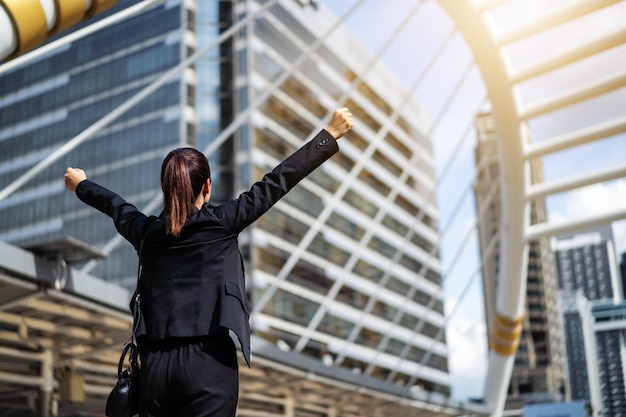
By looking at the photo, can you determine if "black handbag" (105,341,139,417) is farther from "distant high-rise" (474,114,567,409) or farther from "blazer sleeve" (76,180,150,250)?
"distant high-rise" (474,114,567,409)

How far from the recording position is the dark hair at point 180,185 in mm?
2227

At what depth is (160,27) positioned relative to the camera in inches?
2400

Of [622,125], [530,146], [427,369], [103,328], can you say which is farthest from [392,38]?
[427,369]

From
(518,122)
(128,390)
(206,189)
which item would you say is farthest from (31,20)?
(518,122)

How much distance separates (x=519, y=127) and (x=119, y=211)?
1103cm

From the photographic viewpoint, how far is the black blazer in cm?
216

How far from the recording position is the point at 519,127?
42.0 feet

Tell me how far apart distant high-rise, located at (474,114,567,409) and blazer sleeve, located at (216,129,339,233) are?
101 metres

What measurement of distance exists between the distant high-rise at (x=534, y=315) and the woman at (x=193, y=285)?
332 ft

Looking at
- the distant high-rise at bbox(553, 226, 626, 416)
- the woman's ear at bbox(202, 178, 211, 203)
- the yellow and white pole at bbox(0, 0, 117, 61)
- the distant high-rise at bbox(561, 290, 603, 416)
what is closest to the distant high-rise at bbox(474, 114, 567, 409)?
the distant high-rise at bbox(561, 290, 603, 416)

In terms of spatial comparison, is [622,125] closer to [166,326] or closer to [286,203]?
[166,326]

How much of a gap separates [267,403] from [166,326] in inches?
561

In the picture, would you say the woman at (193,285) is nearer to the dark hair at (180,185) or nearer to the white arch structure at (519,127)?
the dark hair at (180,185)

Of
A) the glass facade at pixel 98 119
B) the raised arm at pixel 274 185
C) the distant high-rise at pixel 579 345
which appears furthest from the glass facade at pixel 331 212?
the distant high-rise at pixel 579 345
